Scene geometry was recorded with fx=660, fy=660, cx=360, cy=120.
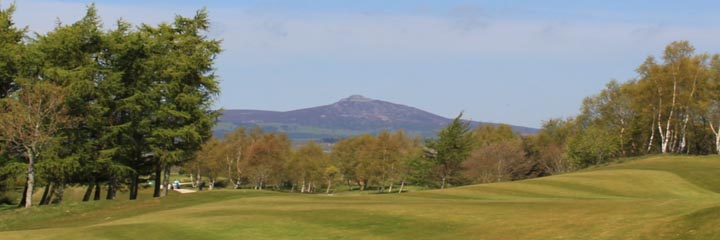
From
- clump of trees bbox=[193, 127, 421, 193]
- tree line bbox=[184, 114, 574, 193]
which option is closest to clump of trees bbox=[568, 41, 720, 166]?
tree line bbox=[184, 114, 574, 193]

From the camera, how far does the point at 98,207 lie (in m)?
45.1

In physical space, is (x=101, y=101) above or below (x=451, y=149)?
above

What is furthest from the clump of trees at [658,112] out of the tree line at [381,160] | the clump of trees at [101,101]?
the clump of trees at [101,101]

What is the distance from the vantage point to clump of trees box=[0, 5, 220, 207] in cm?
4844

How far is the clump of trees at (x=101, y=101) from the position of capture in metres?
48.4

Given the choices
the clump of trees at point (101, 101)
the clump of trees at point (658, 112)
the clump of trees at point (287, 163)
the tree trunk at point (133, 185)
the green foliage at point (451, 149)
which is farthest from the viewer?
the clump of trees at point (287, 163)

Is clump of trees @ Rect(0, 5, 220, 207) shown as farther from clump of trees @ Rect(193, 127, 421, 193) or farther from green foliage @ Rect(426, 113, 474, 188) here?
clump of trees @ Rect(193, 127, 421, 193)

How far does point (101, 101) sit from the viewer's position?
51.1m

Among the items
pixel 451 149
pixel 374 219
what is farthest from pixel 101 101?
pixel 451 149

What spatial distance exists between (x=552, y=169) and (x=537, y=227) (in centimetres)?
10476

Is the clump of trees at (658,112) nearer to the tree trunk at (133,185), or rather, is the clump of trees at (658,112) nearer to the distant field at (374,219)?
the distant field at (374,219)

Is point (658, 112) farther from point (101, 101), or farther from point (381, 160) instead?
point (101, 101)

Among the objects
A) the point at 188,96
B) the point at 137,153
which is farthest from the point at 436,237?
the point at 137,153

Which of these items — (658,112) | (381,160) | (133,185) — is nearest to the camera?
(133,185)
